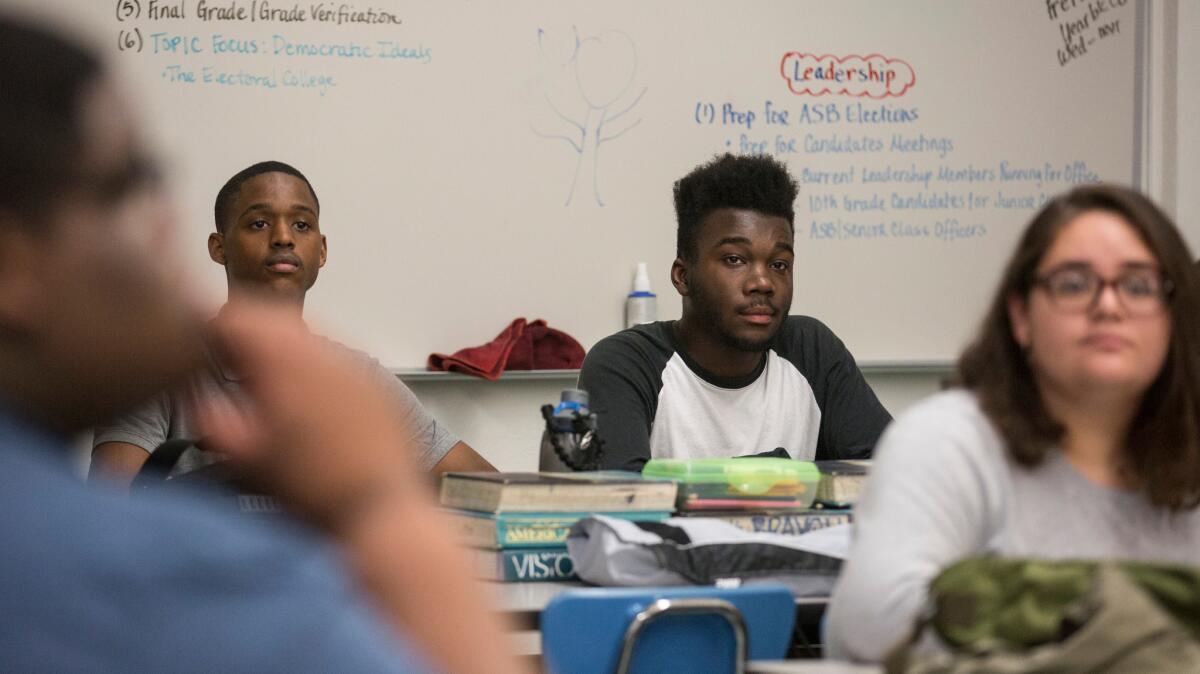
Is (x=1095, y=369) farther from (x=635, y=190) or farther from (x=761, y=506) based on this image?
(x=635, y=190)

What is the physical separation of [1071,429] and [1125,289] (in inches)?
7.2

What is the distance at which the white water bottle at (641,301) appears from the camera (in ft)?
12.1

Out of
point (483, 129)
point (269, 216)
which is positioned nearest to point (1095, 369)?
point (269, 216)

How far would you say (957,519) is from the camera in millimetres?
1529

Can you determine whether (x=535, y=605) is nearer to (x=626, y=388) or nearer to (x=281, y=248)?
(x=626, y=388)

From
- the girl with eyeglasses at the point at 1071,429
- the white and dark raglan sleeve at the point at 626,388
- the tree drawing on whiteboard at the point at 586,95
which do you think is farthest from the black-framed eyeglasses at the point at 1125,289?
the tree drawing on whiteboard at the point at 586,95

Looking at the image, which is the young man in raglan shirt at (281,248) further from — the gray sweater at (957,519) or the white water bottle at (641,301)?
the gray sweater at (957,519)

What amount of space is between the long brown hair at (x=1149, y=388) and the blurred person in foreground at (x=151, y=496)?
47.5 inches

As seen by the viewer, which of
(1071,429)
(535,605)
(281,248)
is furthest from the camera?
(281,248)

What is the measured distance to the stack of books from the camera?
191 cm

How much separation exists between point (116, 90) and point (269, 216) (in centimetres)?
270

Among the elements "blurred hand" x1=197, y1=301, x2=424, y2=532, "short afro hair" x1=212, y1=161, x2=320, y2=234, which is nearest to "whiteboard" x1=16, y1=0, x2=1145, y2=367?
"short afro hair" x1=212, y1=161, x2=320, y2=234

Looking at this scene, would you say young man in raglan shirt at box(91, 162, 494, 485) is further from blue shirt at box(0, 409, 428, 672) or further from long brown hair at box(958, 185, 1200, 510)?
blue shirt at box(0, 409, 428, 672)

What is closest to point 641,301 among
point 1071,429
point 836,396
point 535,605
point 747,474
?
point 836,396
